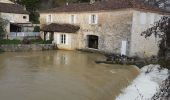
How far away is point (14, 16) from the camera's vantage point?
135ft

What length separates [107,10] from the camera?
101 ft

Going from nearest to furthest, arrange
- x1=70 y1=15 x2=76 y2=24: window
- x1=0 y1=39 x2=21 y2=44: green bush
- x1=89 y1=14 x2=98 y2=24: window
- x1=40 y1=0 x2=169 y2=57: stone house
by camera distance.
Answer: x1=40 y1=0 x2=169 y2=57: stone house → x1=89 y1=14 x2=98 y2=24: window → x1=0 y1=39 x2=21 y2=44: green bush → x1=70 y1=15 x2=76 y2=24: window

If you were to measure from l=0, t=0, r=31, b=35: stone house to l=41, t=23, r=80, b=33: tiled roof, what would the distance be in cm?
463

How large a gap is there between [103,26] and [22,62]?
10.3 meters

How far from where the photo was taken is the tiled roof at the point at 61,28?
114 ft

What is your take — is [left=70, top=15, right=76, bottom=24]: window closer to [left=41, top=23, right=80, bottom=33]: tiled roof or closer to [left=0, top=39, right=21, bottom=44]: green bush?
[left=41, top=23, right=80, bottom=33]: tiled roof

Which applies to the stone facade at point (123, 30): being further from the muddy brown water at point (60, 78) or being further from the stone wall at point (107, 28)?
the muddy brown water at point (60, 78)

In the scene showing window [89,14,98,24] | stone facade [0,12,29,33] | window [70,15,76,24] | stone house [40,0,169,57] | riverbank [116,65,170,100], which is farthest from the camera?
stone facade [0,12,29,33]

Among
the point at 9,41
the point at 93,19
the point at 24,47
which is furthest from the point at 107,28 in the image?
the point at 9,41

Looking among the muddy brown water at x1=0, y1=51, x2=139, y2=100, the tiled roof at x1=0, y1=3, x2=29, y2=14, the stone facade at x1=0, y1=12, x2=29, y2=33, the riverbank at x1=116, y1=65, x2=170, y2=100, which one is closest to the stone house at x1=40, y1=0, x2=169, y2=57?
the muddy brown water at x1=0, y1=51, x2=139, y2=100

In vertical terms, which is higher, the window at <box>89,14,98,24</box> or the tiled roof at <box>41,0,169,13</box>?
the tiled roof at <box>41,0,169,13</box>

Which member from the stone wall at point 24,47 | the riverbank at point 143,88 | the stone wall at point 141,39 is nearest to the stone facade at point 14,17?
the stone wall at point 24,47

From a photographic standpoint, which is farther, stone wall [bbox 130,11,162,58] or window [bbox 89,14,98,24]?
window [bbox 89,14,98,24]

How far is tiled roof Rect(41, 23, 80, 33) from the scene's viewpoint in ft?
114
